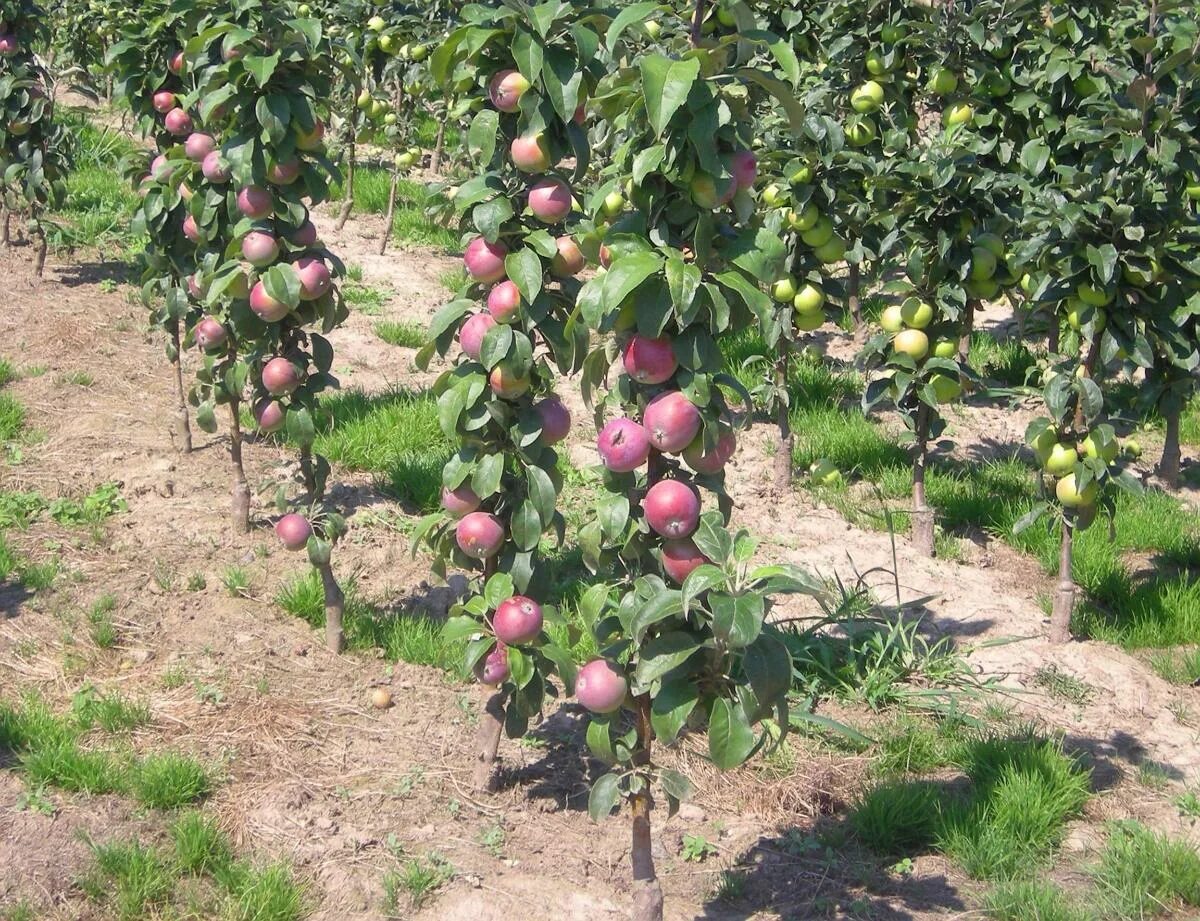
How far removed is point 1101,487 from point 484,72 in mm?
2665

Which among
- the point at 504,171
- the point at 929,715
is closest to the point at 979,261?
the point at 929,715

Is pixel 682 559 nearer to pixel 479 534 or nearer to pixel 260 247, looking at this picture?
pixel 479 534

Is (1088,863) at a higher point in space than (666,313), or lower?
lower

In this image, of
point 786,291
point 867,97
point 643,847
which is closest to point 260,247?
A: point 643,847

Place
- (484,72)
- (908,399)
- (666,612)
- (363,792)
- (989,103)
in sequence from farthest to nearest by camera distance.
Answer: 1. (989,103)
2. (908,399)
3. (363,792)
4. (484,72)
5. (666,612)

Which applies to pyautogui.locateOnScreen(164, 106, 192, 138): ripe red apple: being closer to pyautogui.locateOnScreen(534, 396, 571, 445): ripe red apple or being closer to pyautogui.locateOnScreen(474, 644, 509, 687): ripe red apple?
pyautogui.locateOnScreen(534, 396, 571, 445): ripe red apple

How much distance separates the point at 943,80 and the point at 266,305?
3.74 m

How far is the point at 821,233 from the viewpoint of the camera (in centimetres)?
493

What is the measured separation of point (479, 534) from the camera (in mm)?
3230

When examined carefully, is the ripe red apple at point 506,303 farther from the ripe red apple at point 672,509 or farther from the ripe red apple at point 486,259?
the ripe red apple at point 672,509

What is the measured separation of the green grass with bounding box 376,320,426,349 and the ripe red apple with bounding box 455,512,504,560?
357cm

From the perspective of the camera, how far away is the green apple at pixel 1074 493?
164 inches

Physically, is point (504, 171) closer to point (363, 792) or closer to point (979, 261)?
point (363, 792)

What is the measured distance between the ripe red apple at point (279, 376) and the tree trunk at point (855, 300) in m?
3.79
